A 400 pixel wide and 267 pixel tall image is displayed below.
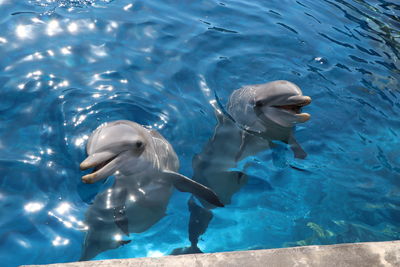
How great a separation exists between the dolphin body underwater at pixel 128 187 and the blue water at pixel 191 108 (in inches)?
5.6

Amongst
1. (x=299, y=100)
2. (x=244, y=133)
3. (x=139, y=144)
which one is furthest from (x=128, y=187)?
(x=299, y=100)

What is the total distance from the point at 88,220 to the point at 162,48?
167 inches

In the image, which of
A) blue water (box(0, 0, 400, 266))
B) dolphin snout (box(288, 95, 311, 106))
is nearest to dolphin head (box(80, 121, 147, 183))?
blue water (box(0, 0, 400, 266))

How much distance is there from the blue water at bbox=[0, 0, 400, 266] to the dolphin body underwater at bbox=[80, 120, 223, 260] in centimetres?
14

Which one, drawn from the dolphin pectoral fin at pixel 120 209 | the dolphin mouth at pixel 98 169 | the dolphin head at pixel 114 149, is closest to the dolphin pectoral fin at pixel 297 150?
the dolphin head at pixel 114 149

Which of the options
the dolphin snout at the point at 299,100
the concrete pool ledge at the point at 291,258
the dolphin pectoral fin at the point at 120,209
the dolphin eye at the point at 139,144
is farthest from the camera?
the dolphin snout at the point at 299,100

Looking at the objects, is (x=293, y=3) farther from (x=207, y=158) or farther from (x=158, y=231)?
(x=158, y=231)

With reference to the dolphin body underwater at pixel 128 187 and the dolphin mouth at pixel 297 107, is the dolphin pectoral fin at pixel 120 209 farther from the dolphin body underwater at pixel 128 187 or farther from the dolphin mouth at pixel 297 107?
the dolphin mouth at pixel 297 107

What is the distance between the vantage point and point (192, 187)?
16.7 feet

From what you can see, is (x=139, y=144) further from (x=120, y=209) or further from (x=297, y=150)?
(x=297, y=150)

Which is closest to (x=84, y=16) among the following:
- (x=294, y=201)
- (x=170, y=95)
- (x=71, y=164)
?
(x=170, y=95)

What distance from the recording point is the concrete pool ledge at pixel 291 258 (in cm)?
343

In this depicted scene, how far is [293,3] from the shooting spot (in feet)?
36.7

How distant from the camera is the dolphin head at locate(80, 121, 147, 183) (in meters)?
4.50
